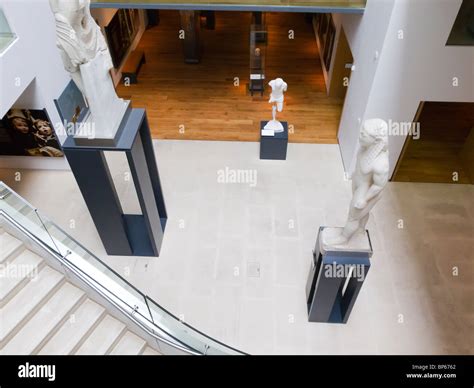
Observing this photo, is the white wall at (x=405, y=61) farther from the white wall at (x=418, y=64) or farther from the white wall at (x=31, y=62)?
the white wall at (x=31, y=62)

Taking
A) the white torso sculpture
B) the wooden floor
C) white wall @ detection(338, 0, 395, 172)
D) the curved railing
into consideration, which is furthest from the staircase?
white wall @ detection(338, 0, 395, 172)

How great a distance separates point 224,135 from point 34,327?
254 inches

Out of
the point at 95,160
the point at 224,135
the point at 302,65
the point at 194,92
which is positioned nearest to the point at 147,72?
the point at 194,92

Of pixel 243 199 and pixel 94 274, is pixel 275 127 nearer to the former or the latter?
pixel 243 199

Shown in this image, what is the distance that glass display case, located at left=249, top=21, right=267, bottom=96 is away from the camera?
11289 mm

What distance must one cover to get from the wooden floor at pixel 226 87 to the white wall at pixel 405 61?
2.45 meters

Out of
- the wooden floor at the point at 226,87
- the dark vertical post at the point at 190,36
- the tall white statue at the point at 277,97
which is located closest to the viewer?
the tall white statue at the point at 277,97

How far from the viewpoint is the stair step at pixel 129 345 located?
598 centimetres

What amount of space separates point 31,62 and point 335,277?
6.64m

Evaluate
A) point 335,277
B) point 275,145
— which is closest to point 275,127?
point 275,145

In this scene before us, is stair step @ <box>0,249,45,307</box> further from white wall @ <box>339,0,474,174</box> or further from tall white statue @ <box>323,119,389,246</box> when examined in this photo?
white wall @ <box>339,0,474,174</box>

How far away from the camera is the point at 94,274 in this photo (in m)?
5.74

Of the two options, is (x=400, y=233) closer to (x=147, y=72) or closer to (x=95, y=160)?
(x=95, y=160)

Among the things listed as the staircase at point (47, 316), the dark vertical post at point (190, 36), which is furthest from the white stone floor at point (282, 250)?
the dark vertical post at point (190, 36)
